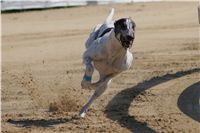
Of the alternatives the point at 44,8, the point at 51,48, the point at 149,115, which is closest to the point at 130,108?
the point at 149,115

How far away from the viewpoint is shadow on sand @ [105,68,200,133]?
705 cm

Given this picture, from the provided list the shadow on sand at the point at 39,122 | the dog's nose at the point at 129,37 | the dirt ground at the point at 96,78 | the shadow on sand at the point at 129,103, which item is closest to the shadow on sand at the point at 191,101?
the dirt ground at the point at 96,78

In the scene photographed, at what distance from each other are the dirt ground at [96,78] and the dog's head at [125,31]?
1312 mm

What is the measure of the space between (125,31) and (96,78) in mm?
3735

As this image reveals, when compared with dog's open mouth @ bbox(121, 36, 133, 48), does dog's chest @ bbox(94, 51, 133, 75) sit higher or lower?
lower

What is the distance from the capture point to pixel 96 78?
960cm

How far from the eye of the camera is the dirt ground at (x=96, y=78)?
7.24 meters

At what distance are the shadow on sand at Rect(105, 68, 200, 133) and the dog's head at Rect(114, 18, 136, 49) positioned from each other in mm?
1335

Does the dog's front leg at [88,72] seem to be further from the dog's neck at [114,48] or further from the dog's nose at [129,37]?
the dog's nose at [129,37]

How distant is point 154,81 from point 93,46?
2.74 metres

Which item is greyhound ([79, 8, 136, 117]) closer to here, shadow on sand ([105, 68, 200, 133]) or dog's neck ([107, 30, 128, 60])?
dog's neck ([107, 30, 128, 60])

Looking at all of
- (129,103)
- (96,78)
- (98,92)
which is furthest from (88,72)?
(96,78)


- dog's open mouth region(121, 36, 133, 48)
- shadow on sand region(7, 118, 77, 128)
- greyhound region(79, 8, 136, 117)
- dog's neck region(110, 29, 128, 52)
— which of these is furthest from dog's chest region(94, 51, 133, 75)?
shadow on sand region(7, 118, 77, 128)

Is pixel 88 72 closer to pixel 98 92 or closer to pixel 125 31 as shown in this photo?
pixel 98 92
